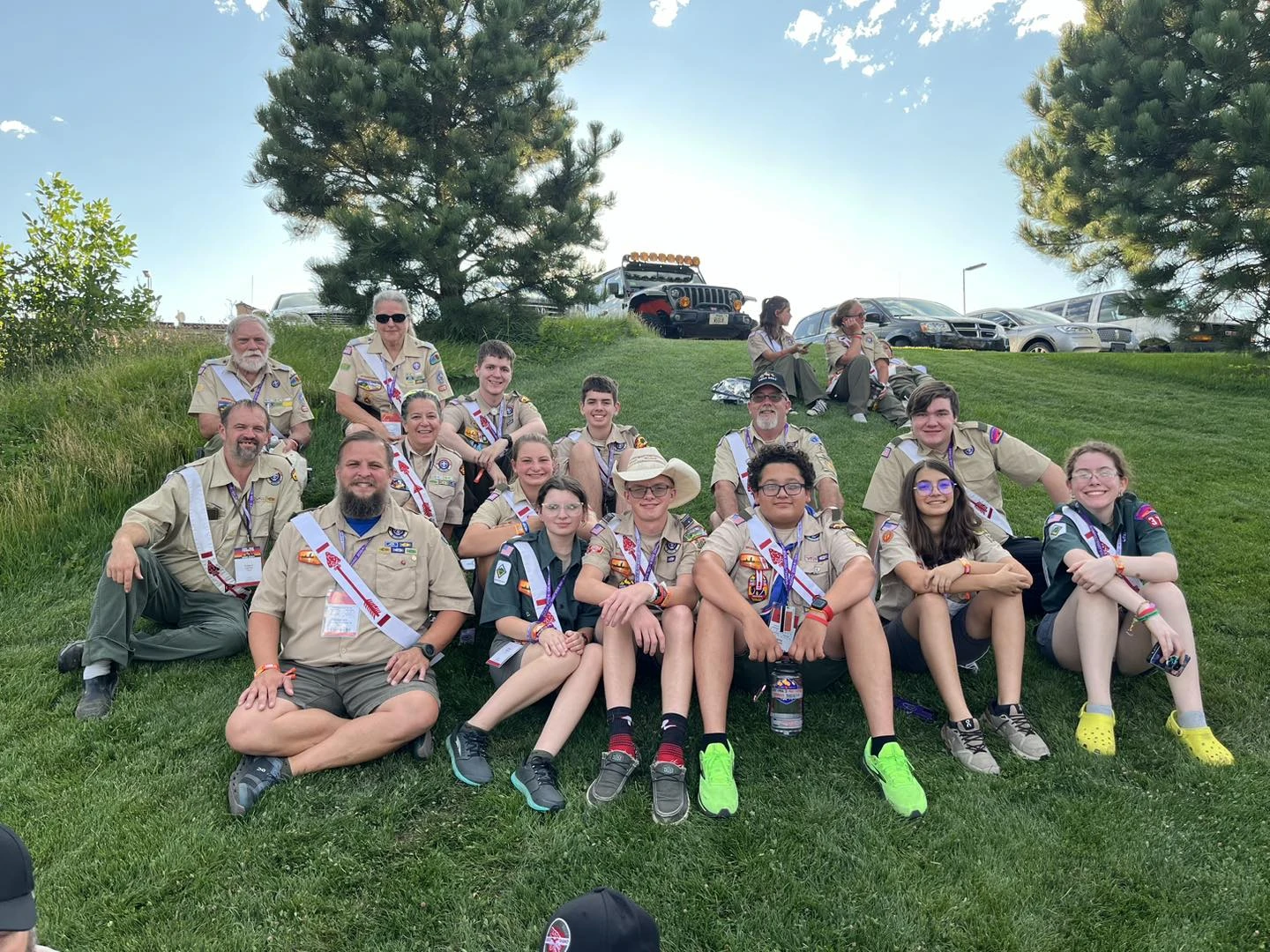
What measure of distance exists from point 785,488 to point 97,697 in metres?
3.54

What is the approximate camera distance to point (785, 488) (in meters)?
3.42

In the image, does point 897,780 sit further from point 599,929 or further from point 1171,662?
point 599,929

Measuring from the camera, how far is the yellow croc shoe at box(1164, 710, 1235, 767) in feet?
10.0

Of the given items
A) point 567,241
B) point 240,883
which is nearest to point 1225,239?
point 567,241

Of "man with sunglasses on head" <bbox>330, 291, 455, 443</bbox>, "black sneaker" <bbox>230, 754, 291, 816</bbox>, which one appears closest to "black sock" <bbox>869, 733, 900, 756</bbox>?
"black sneaker" <bbox>230, 754, 291, 816</bbox>

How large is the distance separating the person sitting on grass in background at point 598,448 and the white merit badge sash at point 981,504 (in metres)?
1.69

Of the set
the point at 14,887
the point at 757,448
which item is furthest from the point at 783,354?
the point at 14,887

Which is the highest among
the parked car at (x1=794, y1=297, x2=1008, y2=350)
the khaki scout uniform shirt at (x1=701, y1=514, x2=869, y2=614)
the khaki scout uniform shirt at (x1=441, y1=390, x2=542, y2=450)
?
the parked car at (x1=794, y1=297, x2=1008, y2=350)

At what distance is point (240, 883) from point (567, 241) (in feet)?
34.2

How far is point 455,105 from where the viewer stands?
1145 cm

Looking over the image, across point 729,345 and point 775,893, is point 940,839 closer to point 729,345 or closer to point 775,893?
point 775,893

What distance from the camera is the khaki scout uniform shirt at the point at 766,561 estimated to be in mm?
3473

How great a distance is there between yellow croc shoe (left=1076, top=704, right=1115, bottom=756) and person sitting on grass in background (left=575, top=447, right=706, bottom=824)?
5.67 feet

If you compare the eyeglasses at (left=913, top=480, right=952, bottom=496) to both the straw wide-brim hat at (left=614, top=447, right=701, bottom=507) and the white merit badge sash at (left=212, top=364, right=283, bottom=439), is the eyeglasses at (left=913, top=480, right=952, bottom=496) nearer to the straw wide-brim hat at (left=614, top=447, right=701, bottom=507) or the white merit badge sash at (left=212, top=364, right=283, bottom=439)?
the straw wide-brim hat at (left=614, top=447, right=701, bottom=507)
